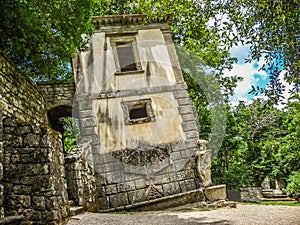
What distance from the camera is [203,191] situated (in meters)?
8.91

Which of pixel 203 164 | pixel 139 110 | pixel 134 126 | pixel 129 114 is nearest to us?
pixel 203 164

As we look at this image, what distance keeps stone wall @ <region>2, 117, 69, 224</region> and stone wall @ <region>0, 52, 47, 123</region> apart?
200 centimetres

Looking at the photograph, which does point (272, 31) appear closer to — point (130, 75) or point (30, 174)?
point (30, 174)

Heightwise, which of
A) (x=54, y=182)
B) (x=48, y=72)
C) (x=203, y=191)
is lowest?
(x=203, y=191)

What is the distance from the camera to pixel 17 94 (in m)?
6.45

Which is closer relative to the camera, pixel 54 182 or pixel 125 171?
pixel 54 182

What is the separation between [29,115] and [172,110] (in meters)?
4.73

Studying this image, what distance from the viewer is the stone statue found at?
921 centimetres

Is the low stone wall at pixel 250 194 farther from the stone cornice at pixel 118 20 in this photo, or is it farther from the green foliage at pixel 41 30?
the green foliage at pixel 41 30

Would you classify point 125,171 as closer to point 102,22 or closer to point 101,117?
point 101,117

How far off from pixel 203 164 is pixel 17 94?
5.79 metres

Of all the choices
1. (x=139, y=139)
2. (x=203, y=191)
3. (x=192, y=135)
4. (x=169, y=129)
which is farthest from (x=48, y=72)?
(x=203, y=191)

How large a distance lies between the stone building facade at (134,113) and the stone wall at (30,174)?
5008 millimetres

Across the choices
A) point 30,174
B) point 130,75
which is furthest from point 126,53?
point 30,174
